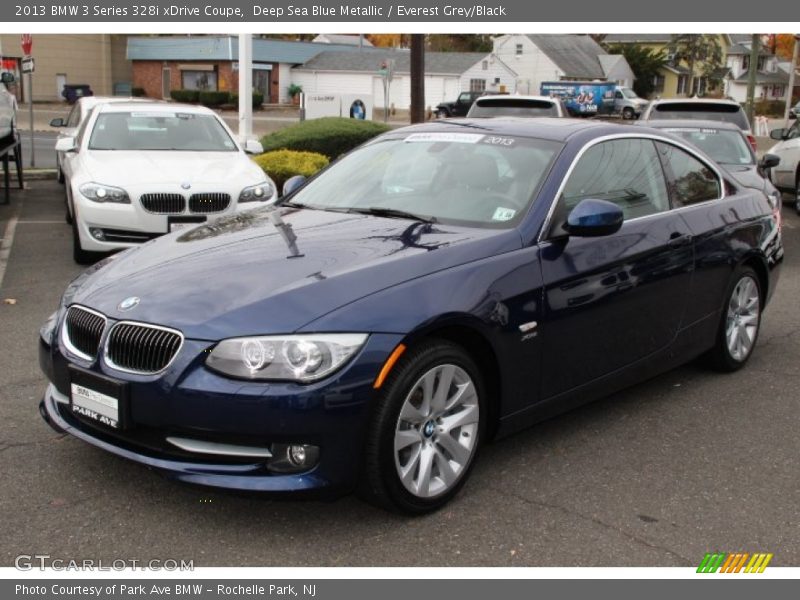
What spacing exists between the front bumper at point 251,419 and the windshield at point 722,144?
8.46 meters

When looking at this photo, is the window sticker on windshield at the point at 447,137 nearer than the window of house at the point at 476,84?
Yes

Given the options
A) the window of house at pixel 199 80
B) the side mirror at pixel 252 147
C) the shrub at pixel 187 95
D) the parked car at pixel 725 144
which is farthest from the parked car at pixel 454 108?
the side mirror at pixel 252 147

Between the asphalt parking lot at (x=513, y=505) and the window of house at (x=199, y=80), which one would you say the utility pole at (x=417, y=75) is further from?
the window of house at (x=199, y=80)

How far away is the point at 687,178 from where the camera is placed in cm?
543

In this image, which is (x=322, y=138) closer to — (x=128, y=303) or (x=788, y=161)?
(x=788, y=161)

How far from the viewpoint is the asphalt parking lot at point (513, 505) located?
11.3 ft

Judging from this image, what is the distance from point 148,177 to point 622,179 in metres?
5.28

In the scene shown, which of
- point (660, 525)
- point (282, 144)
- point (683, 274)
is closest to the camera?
point (660, 525)

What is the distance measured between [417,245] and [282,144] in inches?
455

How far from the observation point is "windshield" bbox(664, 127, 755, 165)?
35.3 ft

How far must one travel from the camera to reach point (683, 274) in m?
5.04

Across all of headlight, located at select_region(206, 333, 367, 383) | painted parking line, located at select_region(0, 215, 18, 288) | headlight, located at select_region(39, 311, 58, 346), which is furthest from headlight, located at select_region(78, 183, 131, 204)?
headlight, located at select_region(206, 333, 367, 383)

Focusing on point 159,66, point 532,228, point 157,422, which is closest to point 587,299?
point 532,228
